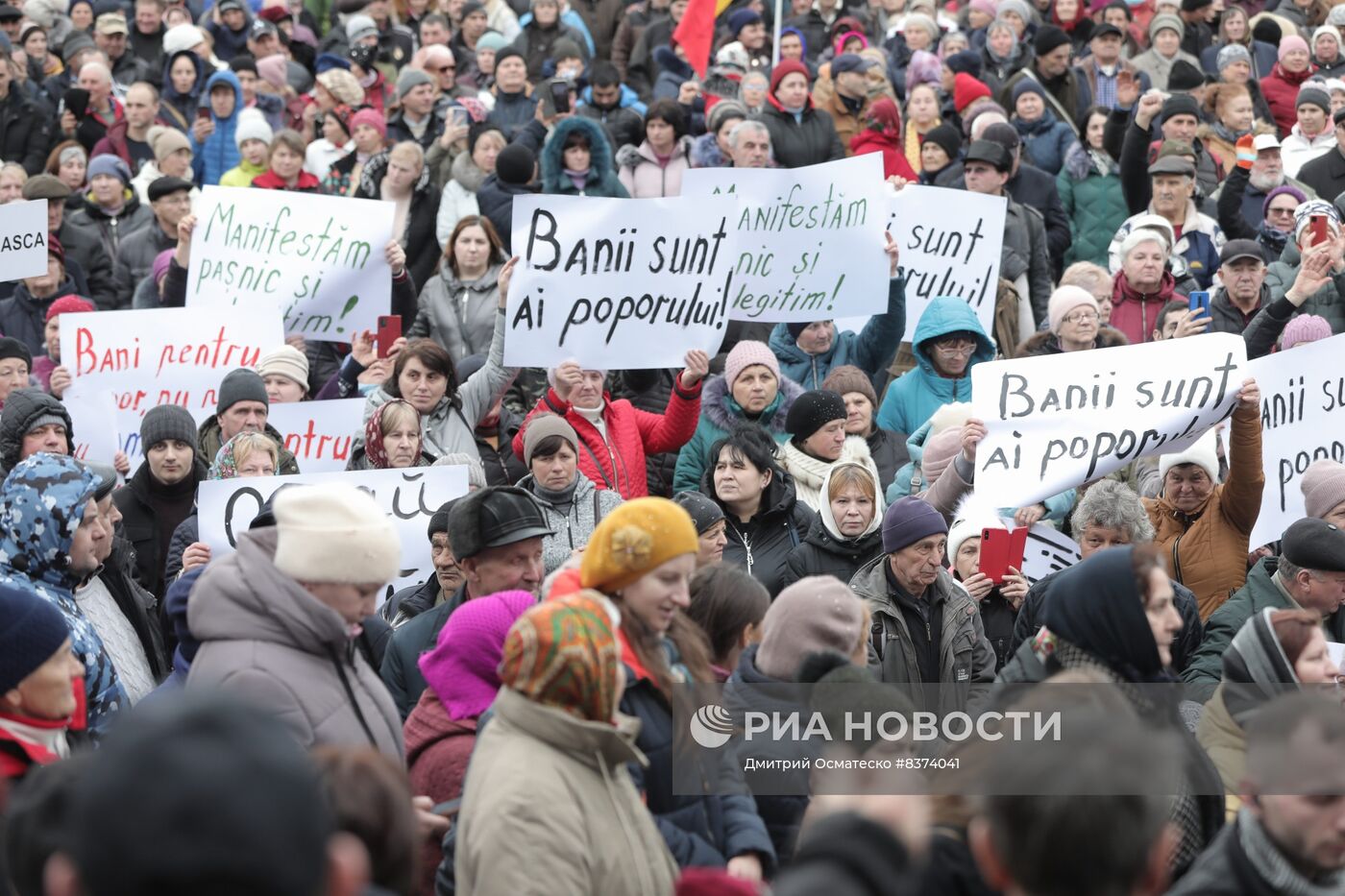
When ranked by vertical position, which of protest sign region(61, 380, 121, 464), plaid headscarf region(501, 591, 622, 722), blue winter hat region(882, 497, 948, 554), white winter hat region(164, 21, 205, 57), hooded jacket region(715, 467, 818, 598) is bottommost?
protest sign region(61, 380, 121, 464)

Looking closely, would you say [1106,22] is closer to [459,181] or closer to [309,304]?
[459,181]

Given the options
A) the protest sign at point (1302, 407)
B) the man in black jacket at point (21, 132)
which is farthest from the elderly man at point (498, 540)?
the man in black jacket at point (21, 132)

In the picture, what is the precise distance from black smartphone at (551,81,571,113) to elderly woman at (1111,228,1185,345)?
18.6 feet

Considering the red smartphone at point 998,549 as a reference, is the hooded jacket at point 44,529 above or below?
above

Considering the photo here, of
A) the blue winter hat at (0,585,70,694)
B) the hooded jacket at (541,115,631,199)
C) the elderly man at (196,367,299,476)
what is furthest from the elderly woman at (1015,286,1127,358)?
the blue winter hat at (0,585,70,694)

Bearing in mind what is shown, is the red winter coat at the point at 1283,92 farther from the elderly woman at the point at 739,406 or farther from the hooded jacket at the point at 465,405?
the hooded jacket at the point at 465,405

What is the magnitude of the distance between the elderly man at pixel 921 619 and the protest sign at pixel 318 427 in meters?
3.58

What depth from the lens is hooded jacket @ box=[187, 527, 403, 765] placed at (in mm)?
4203

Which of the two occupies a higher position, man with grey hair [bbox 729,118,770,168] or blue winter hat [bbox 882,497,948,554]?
man with grey hair [bbox 729,118,770,168]

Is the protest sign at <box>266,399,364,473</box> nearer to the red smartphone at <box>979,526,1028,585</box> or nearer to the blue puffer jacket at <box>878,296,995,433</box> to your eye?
the blue puffer jacket at <box>878,296,995,433</box>

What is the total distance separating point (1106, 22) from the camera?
1622 centimetres

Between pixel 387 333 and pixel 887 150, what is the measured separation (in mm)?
4754

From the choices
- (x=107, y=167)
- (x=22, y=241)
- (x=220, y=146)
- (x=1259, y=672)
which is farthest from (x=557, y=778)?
(x=220, y=146)

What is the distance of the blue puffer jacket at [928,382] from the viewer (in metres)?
9.19
